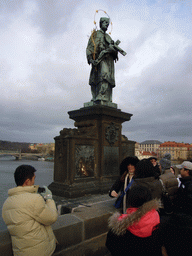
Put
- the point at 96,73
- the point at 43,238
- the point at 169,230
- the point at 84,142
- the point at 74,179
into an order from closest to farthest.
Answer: the point at 43,238 < the point at 169,230 < the point at 74,179 < the point at 84,142 < the point at 96,73

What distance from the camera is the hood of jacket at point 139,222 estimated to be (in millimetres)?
1613

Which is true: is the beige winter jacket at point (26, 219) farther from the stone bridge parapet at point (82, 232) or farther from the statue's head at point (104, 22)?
the statue's head at point (104, 22)

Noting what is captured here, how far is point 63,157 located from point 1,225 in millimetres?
1968

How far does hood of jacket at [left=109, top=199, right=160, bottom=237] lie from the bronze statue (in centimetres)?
473

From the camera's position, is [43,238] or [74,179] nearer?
[43,238]

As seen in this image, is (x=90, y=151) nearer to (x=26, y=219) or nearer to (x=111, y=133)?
(x=111, y=133)

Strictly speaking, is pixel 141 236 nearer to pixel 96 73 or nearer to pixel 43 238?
pixel 43 238

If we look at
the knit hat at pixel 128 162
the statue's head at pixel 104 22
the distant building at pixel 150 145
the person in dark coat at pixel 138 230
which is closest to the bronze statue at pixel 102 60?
the statue's head at pixel 104 22

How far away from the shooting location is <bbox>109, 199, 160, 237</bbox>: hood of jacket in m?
1.61

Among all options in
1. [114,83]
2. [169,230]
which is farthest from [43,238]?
[114,83]

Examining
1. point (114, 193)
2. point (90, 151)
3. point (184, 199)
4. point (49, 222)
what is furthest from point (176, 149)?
point (49, 222)

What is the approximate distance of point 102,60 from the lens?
20.6 feet

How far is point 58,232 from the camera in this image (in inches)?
94.1

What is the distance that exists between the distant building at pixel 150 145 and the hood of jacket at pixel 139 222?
122910mm
